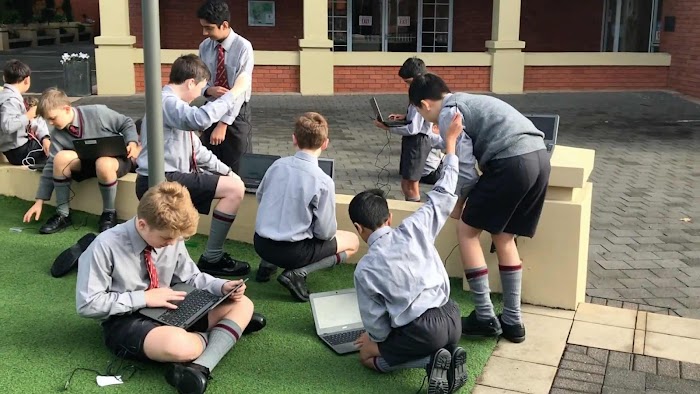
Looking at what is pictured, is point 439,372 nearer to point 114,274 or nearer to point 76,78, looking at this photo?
point 114,274

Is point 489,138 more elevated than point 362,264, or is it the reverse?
point 489,138

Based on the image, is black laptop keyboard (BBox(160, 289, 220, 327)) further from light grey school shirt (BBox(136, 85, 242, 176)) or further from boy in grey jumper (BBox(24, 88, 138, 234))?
boy in grey jumper (BBox(24, 88, 138, 234))

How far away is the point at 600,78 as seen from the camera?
17172 millimetres

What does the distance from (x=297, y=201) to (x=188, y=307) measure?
1.06 meters

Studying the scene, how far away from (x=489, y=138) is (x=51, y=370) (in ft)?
8.13

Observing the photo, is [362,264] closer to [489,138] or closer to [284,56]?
[489,138]

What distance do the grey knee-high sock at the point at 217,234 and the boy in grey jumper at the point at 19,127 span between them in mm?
2244

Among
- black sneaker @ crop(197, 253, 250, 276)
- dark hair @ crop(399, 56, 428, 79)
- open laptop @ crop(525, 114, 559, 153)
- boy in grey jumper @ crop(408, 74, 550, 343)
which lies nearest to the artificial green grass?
black sneaker @ crop(197, 253, 250, 276)

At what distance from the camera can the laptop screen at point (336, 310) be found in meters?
4.43

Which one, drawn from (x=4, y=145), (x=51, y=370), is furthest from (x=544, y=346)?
(x=4, y=145)

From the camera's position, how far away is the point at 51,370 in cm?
383

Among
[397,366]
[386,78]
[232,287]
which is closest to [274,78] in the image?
[386,78]

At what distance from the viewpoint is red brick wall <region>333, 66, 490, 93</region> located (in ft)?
54.0

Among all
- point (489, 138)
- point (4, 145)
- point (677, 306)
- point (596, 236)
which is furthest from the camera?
point (4, 145)
